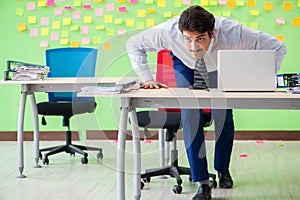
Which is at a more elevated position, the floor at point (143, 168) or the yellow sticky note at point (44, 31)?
the yellow sticky note at point (44, 31)

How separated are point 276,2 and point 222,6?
1.57 feet

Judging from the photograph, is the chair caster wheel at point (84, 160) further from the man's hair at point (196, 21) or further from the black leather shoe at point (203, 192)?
the man's hair at point (196, 21)

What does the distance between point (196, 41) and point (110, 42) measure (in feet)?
9.06

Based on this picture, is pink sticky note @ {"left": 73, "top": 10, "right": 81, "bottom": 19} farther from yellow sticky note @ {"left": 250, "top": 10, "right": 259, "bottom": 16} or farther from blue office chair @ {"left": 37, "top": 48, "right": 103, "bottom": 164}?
yellow sticky note @ {"left": 250, "top": 10, "right": 259, "bottom": 16}

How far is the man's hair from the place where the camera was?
8.73 feet

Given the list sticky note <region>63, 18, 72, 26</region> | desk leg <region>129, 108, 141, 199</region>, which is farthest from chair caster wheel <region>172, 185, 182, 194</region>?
sticky note <region>63, 18, 72, 26</region>

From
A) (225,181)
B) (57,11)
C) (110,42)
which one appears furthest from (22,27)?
(225,181)

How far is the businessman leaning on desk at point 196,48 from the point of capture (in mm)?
2715

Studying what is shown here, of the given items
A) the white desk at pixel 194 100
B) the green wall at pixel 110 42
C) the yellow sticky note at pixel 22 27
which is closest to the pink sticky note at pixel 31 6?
the green wall at pixel 110 42

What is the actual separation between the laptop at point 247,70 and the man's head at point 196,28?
0.43 feet

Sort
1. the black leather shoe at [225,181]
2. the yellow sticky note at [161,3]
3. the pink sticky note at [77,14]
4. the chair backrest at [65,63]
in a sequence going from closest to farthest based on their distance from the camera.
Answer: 1. the black leather shoe at [225,181]
2. the chair backrest at [65,63]
3. the yellow sticky note at [161,3]
4. the pink sticky note at [77,14]

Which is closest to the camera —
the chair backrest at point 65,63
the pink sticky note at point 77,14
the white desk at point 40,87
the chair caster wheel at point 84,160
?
the white desk at point 40,87

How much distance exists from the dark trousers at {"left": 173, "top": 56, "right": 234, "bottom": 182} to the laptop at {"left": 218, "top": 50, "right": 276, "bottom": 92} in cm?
37

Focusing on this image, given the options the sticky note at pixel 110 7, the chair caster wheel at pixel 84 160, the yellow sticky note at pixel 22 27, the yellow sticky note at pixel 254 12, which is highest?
the sticky note at pixel 110 7
